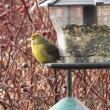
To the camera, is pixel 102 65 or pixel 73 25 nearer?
pixel 102 65

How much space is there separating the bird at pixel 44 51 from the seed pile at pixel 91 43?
22 cm

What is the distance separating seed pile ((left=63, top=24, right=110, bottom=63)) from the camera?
3127 mm

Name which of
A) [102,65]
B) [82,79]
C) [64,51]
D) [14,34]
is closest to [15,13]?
[14,34]

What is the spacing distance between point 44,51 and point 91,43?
42cm

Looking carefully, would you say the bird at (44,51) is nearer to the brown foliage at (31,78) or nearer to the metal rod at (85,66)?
the metal rod at (85,66)

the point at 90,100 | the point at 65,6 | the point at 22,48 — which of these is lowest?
the point at 90,100

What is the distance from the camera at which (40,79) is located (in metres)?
5.07

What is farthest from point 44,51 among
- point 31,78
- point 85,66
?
point 31,78

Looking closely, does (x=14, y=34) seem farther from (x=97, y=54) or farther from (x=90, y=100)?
(x=97, y=54)

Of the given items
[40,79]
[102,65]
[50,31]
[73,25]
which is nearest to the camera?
[102,65]

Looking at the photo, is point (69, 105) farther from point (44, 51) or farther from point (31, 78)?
point (31, 78)

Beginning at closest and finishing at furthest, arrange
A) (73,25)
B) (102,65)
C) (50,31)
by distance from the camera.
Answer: (102,65)
(73,25)
(50,31)

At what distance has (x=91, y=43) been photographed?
124 inches

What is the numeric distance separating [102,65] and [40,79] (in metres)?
2.14
